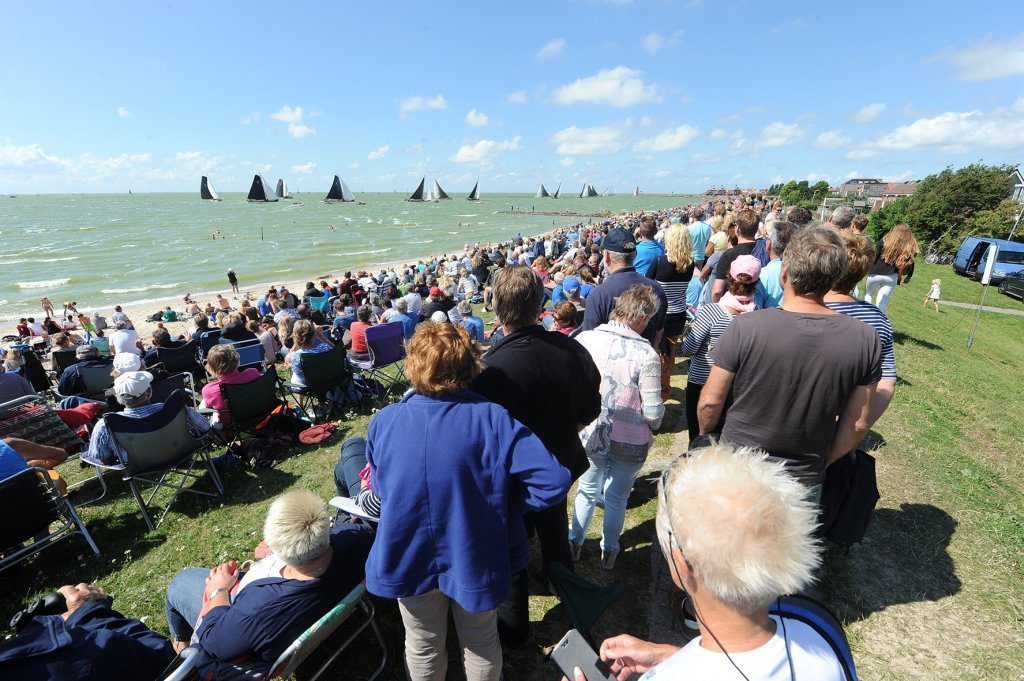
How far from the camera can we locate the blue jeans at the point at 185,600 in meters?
2.39

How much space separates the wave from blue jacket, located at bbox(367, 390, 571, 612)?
35.0 metres

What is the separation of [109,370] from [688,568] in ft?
25.5

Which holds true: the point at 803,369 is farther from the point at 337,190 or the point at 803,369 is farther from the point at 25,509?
the point at 337,190

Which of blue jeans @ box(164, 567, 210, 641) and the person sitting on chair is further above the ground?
the person sitting on chair

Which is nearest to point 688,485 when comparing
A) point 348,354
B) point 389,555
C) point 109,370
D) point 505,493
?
point 505,493

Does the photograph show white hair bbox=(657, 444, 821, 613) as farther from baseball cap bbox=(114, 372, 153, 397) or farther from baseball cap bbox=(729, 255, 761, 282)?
baseball cap bbox=(114, 372, 153, 397)

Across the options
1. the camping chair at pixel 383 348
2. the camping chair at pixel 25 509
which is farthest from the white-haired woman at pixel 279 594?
the camping chair at pixel 383 348

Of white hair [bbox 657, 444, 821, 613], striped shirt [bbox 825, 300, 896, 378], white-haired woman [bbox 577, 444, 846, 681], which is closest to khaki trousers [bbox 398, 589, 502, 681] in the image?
white-haired woman [bbox 577, 444, 846, 681]

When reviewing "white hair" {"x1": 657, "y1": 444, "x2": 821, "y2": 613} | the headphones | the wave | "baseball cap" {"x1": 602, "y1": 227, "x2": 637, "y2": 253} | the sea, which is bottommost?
the wave

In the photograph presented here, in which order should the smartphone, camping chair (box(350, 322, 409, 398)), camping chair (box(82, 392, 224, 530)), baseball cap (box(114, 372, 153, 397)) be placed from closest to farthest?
1. the smartphone
2. camping chair (box(82, 392, 224, 530))
3. baseball cap (box(114, 372, 153, 397))
4. camping chair (box(350, 322, 409, 398))

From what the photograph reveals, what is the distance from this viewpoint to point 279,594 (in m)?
1.96

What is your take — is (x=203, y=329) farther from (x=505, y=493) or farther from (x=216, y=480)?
(x=505, y=493)

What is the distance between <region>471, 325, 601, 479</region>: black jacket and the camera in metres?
2.15

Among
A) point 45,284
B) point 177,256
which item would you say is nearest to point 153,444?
point 45,284
